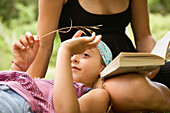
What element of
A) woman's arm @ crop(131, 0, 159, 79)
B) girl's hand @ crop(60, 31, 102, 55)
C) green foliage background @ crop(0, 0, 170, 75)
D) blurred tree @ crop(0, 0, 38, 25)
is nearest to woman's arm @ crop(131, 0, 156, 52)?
woman's arm @ crop(131, 0, 159, 79)

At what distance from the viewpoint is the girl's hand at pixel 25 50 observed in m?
1.11

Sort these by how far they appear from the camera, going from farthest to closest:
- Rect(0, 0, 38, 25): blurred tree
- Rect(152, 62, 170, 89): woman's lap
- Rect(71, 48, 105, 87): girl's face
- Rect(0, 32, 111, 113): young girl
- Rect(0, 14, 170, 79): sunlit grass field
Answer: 1. Rect(0, 0, 38, 25): blurred tree
2. Rect(0, 14, 170, 79): sunlit grass field
3. Rect(152, 62, 170, 89): woman's lap
4. Rect(71, 48, 105, 87): girl's face
5. Rect(0, 32, 111, 113): young girl

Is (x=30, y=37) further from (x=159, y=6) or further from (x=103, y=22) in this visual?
(x=159, y=6)

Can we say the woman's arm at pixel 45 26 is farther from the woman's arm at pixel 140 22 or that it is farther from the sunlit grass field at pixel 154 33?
the sunlit grass field at pixel 154 33

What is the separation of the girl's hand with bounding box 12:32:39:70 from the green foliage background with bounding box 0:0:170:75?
151 inches

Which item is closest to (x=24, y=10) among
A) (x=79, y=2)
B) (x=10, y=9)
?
(x=10, y=9)

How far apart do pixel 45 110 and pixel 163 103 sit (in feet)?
1.92

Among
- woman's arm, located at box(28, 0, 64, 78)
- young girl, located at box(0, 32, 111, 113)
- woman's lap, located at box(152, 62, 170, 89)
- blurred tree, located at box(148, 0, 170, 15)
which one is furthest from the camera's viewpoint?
blurred tree, located at box(148, 0, 170, 15)

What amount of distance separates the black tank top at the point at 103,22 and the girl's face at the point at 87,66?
0.53 ft

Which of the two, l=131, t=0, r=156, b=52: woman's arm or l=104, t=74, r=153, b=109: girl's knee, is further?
l=131, t=0, r=156, b=52: woman's arm

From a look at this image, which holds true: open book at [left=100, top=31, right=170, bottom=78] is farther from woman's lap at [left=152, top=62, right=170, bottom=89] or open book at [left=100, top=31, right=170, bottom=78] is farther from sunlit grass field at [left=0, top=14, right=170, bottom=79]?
sunlit grass field at [left=0, top=14, right=170, bottom=79]

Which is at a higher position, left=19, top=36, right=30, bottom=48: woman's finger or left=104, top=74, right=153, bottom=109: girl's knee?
left=19, top=36, right=30, bottom=48: woman's finger

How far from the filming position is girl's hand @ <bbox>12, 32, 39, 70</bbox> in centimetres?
111

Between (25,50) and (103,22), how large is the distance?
1.69 feet
